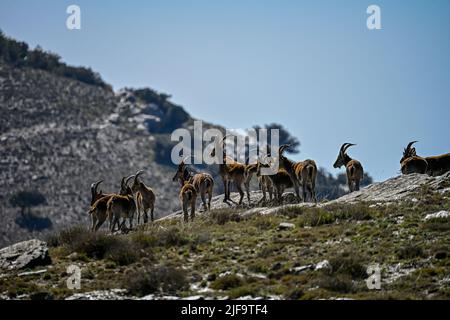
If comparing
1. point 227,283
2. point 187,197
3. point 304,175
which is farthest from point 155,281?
point 304,175

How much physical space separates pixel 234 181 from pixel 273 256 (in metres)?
11.0

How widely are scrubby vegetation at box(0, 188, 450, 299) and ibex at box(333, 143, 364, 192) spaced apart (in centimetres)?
510

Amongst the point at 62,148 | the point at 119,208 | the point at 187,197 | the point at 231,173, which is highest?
the point at 62,148

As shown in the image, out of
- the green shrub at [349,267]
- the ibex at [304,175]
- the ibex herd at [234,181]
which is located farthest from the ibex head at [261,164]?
the green shrub at [349,267]

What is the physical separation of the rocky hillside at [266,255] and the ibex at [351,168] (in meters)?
3.09

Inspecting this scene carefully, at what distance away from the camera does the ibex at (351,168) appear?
34594 mm

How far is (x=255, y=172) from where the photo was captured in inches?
1361

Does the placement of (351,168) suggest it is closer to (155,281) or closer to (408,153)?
(408,153)

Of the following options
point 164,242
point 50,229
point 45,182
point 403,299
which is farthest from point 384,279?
point 45,182

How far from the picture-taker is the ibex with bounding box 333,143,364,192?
34594 mm

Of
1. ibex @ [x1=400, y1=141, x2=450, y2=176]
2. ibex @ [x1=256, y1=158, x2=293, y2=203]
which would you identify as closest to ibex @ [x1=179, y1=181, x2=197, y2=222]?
ibex @ [x1=256, y1=158, x2=293, y2=203]

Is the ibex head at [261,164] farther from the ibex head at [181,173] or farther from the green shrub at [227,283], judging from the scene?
the green shrub at [227,283]

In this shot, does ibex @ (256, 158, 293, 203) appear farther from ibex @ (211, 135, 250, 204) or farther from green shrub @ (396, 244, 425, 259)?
green shrub @ (396, 244, 425, 259)

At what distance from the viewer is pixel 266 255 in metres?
24.8
